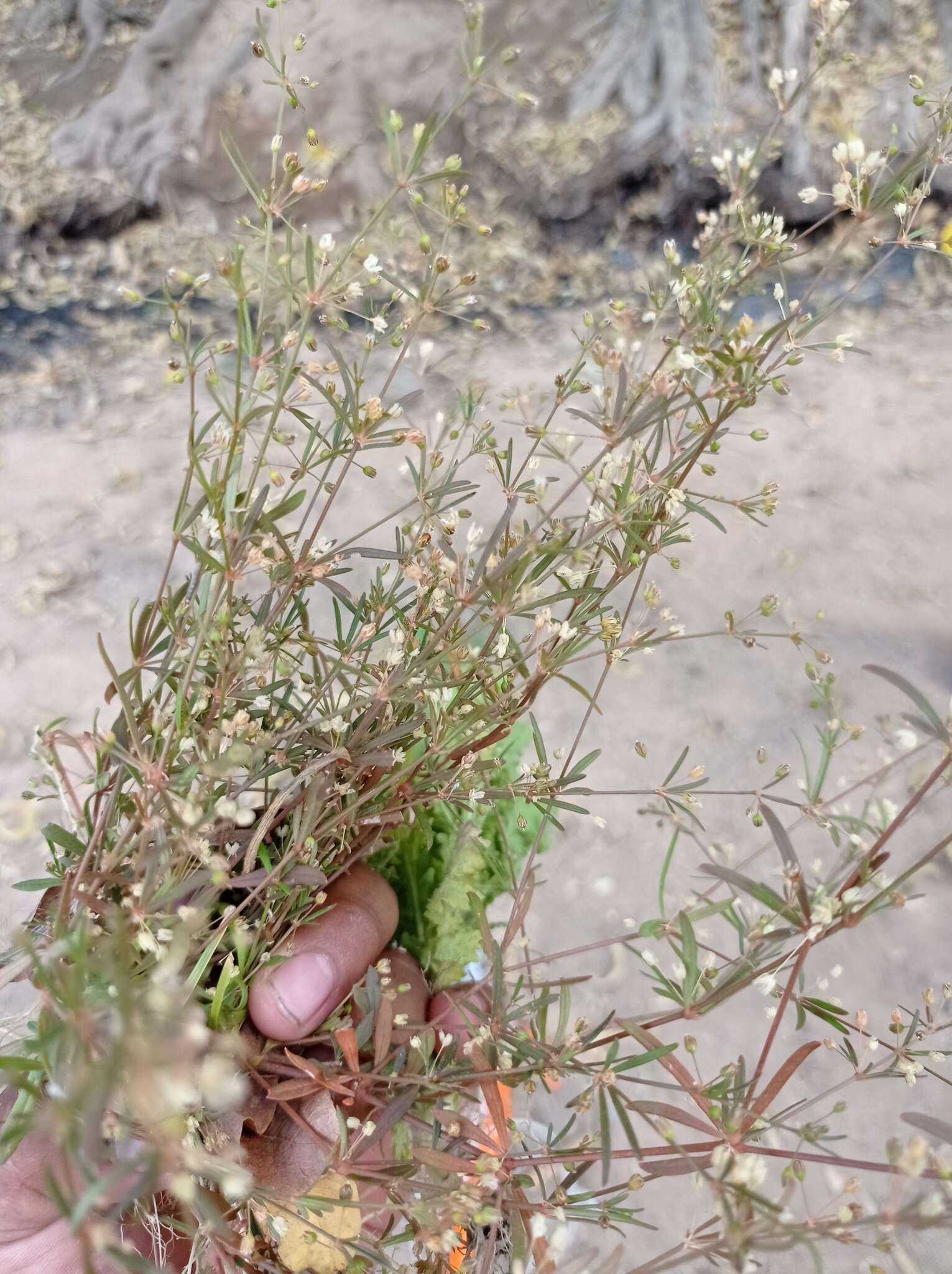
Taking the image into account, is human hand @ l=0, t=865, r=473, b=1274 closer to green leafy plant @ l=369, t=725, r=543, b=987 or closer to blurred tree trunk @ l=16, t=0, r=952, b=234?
green leafy plant @ l=369, t=725, r=543, b=987

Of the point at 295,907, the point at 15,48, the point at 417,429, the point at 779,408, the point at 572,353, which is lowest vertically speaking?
the point at 779,408

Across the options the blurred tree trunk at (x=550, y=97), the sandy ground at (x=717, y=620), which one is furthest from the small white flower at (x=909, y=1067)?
the blurred tree trunk at (x=550, y=97)

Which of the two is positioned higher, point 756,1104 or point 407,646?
point 407,646

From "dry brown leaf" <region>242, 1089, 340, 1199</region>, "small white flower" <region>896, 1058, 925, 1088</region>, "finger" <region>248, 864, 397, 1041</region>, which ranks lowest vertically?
"dry brown leaf" <region>242, 1089, 340, 1199</region>

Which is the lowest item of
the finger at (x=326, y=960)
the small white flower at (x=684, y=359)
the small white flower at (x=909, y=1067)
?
the finger at (x=326, y=960)

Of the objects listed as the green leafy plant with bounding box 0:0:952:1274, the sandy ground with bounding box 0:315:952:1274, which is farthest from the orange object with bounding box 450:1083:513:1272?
the sandy ground with bounding box 0:315:952:1274

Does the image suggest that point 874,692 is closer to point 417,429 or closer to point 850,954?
point 850,954

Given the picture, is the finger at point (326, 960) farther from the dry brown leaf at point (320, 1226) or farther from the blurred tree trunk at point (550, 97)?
the blurred tree trunk at point (550, 97)

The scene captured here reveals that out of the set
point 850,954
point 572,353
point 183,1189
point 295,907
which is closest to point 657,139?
point 572,353
